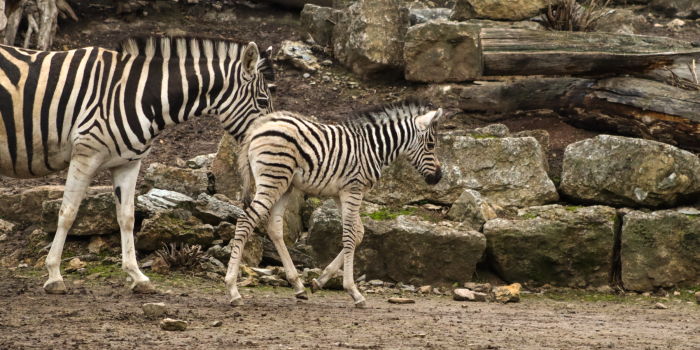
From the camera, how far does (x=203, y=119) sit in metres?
12.0

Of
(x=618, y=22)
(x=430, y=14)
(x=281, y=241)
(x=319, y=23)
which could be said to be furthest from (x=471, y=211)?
(x=618, y=22)

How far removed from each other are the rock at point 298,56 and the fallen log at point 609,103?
335 centimetres

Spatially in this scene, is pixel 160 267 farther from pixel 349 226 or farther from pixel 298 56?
pixel 298 56

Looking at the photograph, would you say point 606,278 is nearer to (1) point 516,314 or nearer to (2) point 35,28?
(1) point 516,314

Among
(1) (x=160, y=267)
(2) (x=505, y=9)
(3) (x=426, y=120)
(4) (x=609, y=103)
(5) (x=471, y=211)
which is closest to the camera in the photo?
(3) (x=426, y=120)

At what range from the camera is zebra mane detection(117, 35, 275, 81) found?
276 inches

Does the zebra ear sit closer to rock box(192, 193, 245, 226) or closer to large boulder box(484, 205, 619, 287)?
rock box(192, 193, 245, 226)

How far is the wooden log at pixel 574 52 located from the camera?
33.9ft

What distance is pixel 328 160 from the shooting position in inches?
285

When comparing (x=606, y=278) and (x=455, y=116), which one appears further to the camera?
(x=455, y=116)

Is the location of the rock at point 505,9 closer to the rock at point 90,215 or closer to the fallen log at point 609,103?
the fallen log at point 609,103

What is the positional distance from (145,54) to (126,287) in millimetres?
2529

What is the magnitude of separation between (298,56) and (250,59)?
6.31 m

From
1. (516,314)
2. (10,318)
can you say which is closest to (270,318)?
(10,318)
